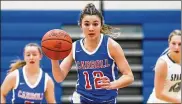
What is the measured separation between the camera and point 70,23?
8781 mm

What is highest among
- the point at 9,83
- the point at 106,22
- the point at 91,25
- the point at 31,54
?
the point at 106,22

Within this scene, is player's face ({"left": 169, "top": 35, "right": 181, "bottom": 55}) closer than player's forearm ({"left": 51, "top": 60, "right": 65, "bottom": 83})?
No

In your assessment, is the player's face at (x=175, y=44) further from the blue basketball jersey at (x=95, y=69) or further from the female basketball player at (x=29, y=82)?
the female basketball player at (x=29, y=82)

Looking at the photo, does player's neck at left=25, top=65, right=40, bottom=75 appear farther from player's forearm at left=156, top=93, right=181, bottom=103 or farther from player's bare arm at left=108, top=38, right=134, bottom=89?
player's bare arm at left=108, top=38, right=134, bottom=89

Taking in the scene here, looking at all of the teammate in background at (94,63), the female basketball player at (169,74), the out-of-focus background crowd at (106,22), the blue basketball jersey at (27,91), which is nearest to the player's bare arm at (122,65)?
the teammate in background at (94,63)

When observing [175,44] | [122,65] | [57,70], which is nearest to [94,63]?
[122,65]

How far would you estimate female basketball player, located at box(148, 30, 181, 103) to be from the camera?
545cm

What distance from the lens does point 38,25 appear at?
8.80m

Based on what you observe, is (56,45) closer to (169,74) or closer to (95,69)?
(95,69)

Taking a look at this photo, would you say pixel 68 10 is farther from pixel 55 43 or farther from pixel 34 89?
pixel 55 43

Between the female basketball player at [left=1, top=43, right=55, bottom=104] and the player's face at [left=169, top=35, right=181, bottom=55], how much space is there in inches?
63.9

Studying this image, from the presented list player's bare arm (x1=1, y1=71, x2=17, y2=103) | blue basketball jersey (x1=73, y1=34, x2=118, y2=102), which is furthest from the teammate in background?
player's bare arm (x1=1, y1=71, x2=17, y2=103)

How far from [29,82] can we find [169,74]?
1.75m

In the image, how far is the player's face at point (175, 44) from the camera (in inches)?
215
